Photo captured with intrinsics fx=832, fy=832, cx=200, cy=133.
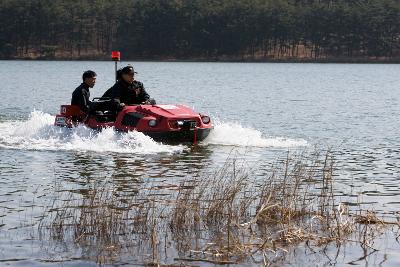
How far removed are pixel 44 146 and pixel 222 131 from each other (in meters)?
4.84

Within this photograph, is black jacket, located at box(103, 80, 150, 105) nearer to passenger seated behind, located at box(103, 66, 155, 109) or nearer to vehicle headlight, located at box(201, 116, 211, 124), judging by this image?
passenger seated behind, located at box(103, 66, 155, 109)

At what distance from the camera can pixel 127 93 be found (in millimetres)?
21156

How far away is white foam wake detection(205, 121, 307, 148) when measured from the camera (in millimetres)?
21688

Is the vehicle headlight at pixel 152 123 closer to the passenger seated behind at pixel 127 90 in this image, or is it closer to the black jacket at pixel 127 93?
the passenger seated behind at pixel 127 90

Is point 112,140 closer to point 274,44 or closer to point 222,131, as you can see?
point 222,131

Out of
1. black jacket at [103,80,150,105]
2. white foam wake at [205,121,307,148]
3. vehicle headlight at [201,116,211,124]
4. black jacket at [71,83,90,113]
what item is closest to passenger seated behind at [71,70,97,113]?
black jacket at [71,83,90,113]

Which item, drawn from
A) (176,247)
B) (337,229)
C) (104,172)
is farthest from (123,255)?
(104,172)

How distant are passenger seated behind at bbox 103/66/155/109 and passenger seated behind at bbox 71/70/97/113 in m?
0.52

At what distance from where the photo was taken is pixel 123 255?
984cm

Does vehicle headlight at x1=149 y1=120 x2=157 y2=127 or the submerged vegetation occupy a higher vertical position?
vehicle headlight at x1=149 y1=120 x2=157 y2=127

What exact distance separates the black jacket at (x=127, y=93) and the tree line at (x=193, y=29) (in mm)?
107565

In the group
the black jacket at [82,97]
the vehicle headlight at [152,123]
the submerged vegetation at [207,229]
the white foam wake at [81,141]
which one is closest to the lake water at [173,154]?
the white foam wake at [81,141]

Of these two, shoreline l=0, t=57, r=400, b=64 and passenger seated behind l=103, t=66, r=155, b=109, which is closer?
passenger seated behind l=103, t=66, r=155, b=109

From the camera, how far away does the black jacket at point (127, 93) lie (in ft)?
68.8
